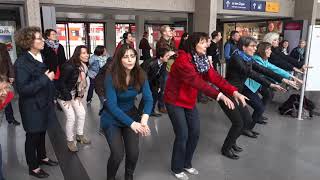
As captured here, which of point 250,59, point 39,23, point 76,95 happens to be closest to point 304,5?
point 250,59

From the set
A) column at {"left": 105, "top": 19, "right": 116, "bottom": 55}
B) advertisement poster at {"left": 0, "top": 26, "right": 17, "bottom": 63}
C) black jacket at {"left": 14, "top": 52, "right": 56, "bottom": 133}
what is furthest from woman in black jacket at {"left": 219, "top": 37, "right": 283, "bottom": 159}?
column at {"left": 105, "top": 19, "right": 116, "bottom": 55}

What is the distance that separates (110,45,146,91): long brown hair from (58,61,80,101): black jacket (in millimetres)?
976

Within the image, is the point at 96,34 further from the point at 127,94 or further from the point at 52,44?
the point at 127,94

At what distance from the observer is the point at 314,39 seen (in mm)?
4965

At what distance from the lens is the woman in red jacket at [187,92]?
8.94 ft

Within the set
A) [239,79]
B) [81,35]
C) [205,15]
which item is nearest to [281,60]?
[239,79]

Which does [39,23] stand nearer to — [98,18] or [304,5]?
[98,18]

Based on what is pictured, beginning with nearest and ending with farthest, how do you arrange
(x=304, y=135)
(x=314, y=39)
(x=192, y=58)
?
(x=192, y=58) → (x=304, y=135) → (x=314, y=39)

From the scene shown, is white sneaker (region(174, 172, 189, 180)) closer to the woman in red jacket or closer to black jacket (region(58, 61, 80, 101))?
the woman in red jacket

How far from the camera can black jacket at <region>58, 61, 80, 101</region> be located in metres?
3.30

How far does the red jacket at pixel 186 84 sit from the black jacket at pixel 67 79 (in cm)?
118

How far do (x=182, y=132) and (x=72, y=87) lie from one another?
1497 millimetres

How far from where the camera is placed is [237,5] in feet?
32.5

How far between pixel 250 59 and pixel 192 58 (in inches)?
47.6
